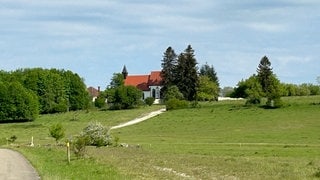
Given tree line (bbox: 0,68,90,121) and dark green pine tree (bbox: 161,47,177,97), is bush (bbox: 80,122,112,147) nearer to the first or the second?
tree line (bbox: 0,68,90,121)

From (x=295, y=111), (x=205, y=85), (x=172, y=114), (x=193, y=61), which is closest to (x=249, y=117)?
(x=295, y=111)

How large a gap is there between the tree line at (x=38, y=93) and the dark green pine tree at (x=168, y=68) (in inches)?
893

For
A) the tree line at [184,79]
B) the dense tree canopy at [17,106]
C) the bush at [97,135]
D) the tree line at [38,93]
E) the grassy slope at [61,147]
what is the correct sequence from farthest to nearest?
the tree line at [184,79], the tree line at [38,93], the dense tree canopy at [17,106], the bush at [97,135], the grassy slope at [61,147]

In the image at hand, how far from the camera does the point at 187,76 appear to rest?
15475 cm

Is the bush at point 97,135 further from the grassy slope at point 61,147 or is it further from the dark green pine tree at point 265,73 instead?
the dark green pine tree at point 265,73

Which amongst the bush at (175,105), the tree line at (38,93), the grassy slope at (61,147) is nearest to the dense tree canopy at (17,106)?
the tree line at (38,93)

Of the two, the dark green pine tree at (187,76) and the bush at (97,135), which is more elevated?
the dark green pine tree at (187,76)

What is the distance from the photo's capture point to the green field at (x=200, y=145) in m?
29.6

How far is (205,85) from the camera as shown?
6658 inches

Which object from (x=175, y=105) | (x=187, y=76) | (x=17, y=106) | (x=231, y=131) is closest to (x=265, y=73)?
(x=187, y=76)

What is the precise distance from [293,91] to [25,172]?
17257 centimetres

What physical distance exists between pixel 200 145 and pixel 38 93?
10228 cm

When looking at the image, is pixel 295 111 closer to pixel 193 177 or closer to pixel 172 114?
Answer: pixel 172 114

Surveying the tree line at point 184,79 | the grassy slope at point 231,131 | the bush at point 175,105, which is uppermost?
the tree line at point 184,79
